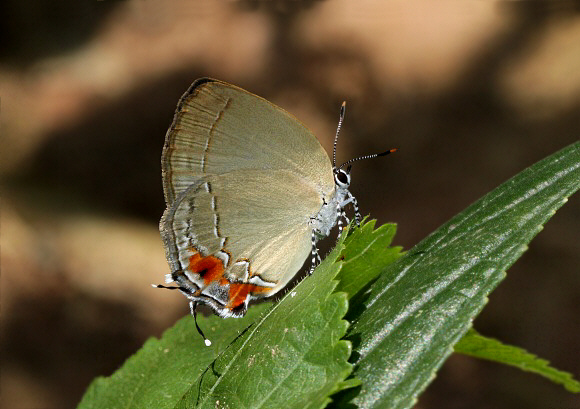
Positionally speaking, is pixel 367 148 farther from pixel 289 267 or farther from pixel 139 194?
pixel 289 267

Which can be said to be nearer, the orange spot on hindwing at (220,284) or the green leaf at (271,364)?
the green leaf at (271,364)

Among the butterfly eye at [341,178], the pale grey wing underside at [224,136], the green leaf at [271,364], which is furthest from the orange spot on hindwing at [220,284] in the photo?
the butterfly eye at [341,178]

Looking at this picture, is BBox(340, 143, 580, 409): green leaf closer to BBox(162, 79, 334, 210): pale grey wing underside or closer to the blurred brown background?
BBox(162, 79, 334, 210): pale grey wing underside

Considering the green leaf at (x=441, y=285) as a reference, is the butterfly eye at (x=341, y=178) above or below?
below

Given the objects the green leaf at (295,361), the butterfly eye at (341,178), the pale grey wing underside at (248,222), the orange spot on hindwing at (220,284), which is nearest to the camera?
the green leaf at (295,361)

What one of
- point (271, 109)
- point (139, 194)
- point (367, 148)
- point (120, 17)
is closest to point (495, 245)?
point (271, 109)

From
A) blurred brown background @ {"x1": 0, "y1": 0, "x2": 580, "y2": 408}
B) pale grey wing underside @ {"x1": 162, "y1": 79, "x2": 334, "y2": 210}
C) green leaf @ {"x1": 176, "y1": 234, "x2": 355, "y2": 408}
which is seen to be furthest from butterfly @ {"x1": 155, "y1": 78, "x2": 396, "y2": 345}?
blurred brown background @ {"x1": 0, "y1": 0, "x2": 580, "y2": 408}

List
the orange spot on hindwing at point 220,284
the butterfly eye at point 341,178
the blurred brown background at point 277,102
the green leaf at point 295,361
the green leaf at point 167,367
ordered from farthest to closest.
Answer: the blurred brown background at point 277,102, the butterfly eye at point 341,178, the orange spot on hindwing at point 220,284, the green leaf at point 167,367, the green leaf at point 295,361

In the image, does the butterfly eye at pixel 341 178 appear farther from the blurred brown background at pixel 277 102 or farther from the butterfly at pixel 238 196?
the blurred brown background at pixel 277 102
